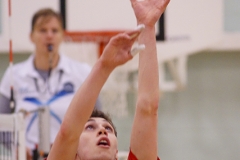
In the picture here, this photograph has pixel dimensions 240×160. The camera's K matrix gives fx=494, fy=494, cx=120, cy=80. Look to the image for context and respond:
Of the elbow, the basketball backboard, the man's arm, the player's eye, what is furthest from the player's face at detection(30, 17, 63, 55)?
the elbow

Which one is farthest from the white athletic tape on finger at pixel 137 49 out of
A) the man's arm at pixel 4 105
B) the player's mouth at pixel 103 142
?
the man's arm at pixel 4 105

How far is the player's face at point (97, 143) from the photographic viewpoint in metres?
1.54

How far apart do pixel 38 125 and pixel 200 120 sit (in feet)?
8.07

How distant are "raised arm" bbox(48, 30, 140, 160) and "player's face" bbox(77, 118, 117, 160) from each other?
0.37ft

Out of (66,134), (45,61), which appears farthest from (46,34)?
(66,134)

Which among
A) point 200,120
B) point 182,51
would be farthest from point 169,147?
point 182,51

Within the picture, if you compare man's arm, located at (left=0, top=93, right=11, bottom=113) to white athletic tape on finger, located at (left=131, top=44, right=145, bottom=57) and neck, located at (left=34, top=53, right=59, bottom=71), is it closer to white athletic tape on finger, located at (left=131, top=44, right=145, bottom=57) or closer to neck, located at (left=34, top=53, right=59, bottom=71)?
neck, located at (left=34, top=53, right=59, bottom=71)

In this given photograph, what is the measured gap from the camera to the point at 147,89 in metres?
1.57

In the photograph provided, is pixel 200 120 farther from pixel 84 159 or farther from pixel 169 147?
pixel 84 159

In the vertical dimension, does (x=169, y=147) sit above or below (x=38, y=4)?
below

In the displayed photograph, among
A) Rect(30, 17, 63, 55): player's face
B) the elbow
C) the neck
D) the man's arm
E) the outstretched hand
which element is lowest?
the man's arm

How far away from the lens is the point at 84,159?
156 centimetres

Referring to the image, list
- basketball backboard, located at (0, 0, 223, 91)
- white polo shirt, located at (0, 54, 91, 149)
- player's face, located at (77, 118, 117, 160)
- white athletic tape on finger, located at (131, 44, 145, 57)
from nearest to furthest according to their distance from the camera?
white athletic tape on finger, located at (131, 44, 145, 57)
player's face, located at (77, 118, 117, 160)
white polo shirt, located at (0, 54, 91, 149)
basketball backboard, located at (0, 0, 223, 91)

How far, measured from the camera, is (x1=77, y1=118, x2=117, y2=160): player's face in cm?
154
